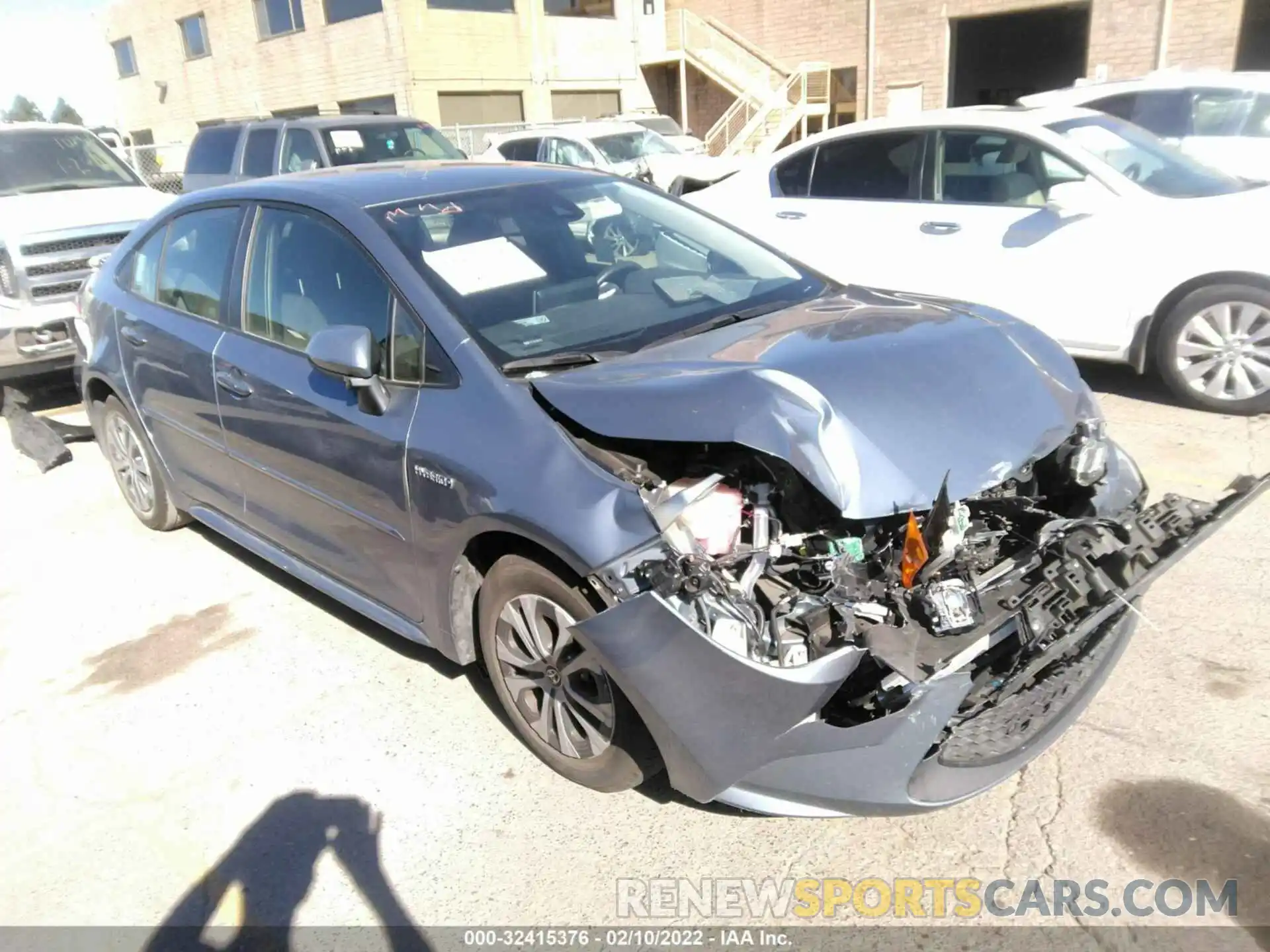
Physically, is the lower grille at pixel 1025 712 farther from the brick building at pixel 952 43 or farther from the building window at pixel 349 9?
the building window at pixel 349 9

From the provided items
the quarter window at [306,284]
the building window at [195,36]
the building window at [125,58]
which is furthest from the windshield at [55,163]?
the building window at [125,58]

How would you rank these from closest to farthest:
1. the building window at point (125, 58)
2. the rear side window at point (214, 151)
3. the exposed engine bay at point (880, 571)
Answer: the exposed engine bay at point (880, 571) < the rear side window at point (214, 151) < the building window at point (125, 58)

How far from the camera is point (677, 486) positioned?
110 inches

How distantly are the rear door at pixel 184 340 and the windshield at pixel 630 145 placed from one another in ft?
34.2

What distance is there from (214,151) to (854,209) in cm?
919

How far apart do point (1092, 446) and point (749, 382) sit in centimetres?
121

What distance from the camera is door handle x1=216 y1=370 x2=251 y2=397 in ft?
12.5

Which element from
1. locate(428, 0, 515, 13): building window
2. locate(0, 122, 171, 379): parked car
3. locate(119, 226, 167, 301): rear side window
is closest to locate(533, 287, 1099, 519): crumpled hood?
locate(119, 226, 167, 301): rear side window

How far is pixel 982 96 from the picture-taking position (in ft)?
79.7

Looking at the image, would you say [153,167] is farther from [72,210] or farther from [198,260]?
[198,260]

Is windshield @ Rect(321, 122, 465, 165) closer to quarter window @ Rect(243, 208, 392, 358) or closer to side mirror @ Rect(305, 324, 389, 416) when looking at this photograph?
quarter window @ Rect(243, 208, 392, 358)

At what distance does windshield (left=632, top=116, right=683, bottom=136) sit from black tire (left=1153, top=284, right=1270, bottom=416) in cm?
1216

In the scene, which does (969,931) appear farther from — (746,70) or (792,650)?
Answer: (746,70)

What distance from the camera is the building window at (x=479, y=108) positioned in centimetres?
2509
